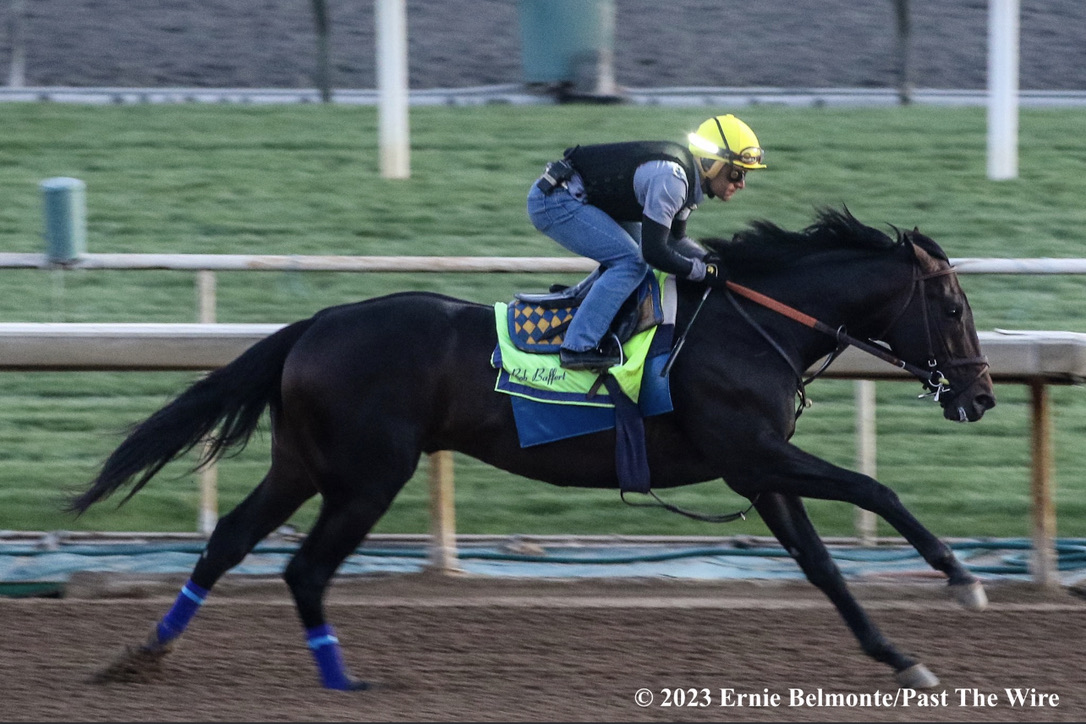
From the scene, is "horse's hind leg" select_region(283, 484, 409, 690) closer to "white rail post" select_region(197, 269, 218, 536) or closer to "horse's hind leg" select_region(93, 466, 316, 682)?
"horse's hind leg" select_region(93, 466, 316, 682)

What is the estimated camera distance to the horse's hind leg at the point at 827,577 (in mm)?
4715

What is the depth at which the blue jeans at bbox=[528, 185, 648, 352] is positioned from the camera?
4.93 metres

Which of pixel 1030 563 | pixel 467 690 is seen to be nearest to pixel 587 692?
pixel 467 690

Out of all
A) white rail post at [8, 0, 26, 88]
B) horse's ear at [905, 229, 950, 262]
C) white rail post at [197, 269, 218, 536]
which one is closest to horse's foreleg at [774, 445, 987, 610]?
horse's ear at [905, 229, 950, 262]

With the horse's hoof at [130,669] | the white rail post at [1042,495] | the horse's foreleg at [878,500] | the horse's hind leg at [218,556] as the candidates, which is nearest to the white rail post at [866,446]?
the white rail post at [1042,495]

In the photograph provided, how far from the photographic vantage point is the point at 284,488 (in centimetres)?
502

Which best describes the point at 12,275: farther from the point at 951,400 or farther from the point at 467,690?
the point at 951,400

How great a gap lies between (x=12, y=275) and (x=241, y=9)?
10.9 metres

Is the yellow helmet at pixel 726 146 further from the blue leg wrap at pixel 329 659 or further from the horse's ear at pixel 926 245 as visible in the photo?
the blue leg wrap at pixel 329 659

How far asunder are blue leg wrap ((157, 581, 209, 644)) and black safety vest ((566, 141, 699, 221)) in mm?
1912

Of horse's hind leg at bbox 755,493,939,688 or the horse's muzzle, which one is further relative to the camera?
the horse's muzzle

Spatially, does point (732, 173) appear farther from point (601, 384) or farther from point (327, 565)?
point (327, 565)

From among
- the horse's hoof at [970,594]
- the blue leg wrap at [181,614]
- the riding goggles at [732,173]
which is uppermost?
the riding goggles at [732,173]

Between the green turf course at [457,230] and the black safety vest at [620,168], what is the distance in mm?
2068
